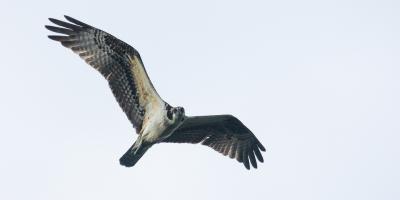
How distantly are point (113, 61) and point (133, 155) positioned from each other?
191 centimetres

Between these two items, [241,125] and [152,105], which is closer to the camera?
[152,105]

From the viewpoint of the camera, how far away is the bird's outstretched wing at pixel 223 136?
56.6ft

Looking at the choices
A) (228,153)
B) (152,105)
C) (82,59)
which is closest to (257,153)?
(228,153)

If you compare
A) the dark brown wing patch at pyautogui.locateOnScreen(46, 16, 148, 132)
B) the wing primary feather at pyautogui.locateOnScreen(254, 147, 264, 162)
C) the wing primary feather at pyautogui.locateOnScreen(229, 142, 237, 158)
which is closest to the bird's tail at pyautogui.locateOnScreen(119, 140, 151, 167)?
the dark brown wing patch at pyautogui.locateOnScreen(46, 16, 148, 132)

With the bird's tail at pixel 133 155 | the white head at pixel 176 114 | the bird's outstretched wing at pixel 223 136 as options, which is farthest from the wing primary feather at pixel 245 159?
the bird's tail at pixel 133 155

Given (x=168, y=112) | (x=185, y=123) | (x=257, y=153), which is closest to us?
(x=168, y=112)

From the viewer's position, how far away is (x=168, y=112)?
622 inches

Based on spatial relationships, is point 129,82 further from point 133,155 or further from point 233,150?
point 233,150

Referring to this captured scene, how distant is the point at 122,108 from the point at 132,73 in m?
0.73

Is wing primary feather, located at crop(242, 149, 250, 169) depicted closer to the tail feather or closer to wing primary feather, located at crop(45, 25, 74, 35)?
the tail feather

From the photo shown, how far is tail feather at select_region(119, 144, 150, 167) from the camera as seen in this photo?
15.8m

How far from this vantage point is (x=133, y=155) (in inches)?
624

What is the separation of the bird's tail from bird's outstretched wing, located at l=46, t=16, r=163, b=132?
0.47 metres

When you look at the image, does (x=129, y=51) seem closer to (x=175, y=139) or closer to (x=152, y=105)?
(x=152, y=105)
